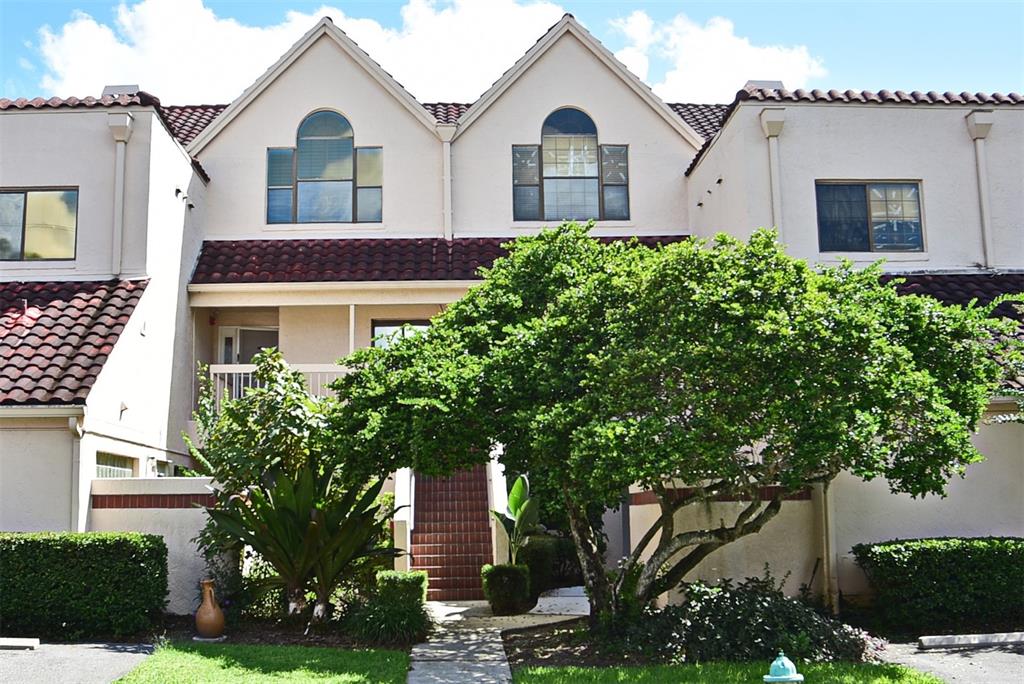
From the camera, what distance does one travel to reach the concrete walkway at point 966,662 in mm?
9938

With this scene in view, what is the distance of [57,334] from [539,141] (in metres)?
10.0

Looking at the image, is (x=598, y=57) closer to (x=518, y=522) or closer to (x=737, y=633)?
(x=518, y=522)

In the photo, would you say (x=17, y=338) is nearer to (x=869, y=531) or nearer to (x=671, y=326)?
(x=671, y=326)

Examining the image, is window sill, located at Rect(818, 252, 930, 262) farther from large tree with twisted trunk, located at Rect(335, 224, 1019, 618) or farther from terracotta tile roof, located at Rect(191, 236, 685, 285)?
large tree with twisted trunk, located at Rect(335, 224, 1019, 618)

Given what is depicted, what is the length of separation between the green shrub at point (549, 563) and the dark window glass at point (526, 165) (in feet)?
23.9

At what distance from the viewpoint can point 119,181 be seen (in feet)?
54.9

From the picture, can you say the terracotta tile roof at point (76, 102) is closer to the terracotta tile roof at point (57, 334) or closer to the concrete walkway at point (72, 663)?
the terracotta tile roof at point (57, 334)

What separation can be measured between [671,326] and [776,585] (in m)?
4.38

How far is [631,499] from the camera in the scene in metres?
14.6

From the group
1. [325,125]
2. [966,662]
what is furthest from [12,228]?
[966,662]

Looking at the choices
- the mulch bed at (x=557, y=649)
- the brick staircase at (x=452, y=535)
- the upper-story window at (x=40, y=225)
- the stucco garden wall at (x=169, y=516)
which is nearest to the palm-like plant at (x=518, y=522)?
the brick staircase at (x=452, y=535)

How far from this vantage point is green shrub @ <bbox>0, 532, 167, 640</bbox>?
1191 cm

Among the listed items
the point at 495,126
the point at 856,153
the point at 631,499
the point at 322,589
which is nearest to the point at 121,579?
the point at 322,589

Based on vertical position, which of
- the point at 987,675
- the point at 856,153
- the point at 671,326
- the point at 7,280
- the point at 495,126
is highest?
the point at 495,126
